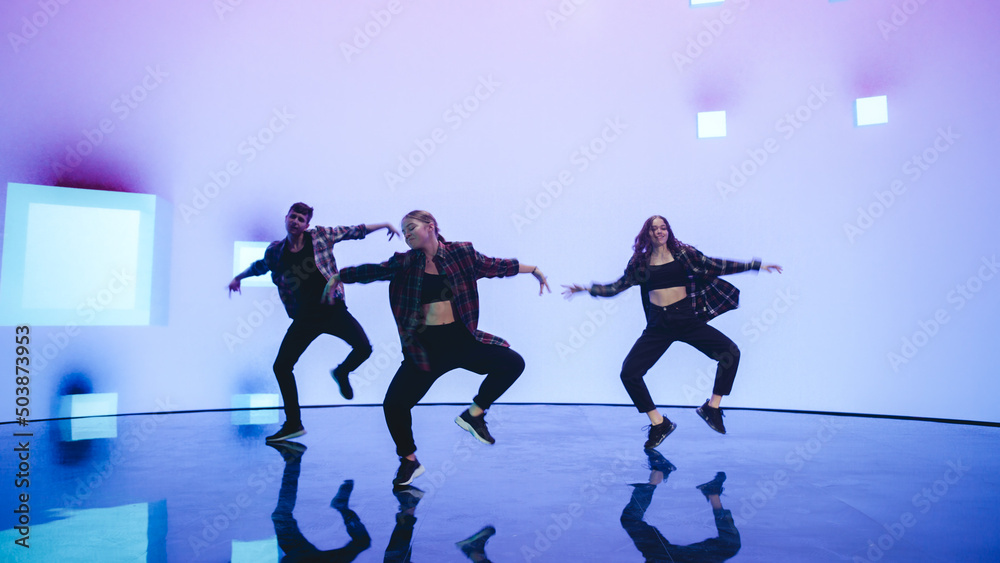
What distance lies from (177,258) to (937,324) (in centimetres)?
691

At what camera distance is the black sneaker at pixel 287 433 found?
4.24 metres

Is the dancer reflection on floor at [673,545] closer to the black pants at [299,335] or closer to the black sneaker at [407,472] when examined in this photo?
the black sneaker at [407,472]

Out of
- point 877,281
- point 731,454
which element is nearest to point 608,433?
point 731,454

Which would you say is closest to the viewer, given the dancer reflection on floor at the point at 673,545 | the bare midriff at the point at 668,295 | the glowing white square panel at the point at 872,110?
the dancer reflection on floor at the point at 673,545

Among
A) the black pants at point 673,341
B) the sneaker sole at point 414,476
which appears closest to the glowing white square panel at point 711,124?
the black pants at point 673,341

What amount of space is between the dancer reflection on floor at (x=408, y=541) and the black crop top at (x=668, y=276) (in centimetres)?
231

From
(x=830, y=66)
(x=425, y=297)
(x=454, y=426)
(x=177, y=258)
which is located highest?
(x=830, y=66)

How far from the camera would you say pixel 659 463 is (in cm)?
347

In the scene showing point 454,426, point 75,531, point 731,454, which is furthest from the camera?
point 454,426

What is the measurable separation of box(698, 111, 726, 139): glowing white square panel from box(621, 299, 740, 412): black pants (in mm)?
2944

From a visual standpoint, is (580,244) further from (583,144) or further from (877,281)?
(877,281)

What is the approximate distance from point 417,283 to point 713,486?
5.45 ft

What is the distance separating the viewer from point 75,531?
2.20 metres

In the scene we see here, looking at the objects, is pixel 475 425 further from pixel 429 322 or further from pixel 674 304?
pixel 674 304
